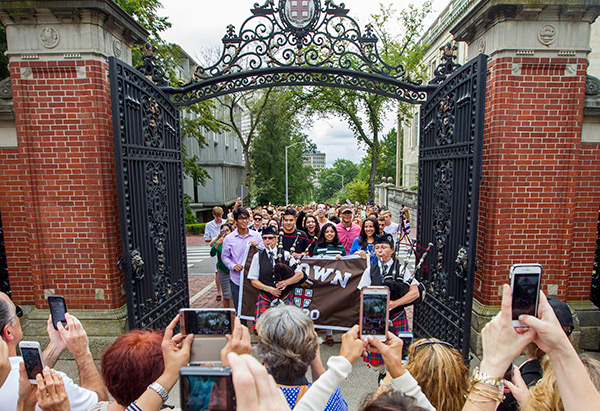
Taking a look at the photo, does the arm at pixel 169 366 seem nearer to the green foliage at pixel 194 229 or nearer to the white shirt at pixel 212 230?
the white shirt at pixel 212 230

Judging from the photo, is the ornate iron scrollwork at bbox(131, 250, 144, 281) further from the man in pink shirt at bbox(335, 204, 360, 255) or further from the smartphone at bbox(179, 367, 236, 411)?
the man in pink shirt at bbox(335, 204, 360, 255)

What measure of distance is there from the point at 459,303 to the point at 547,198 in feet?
6.04

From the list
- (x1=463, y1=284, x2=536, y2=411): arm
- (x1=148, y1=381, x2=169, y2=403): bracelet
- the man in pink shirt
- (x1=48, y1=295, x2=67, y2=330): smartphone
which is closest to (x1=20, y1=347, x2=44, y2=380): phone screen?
(x1=48, y1=295, x2=67, y2=330): smartphone

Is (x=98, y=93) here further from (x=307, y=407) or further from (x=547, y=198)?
(x=547, y=198)

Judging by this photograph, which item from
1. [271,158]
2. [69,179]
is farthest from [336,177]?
[69,179]

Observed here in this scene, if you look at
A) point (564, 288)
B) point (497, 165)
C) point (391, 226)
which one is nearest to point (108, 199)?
point (497, 165)

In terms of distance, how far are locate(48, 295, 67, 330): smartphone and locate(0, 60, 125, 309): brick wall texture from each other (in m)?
2.52

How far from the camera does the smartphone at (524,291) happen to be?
153 centimetres

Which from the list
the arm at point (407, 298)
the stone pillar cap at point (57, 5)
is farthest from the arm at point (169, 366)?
the stone pillar cap at point (57, 5)

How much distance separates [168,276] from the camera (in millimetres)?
5129

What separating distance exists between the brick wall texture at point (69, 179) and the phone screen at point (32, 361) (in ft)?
10.1

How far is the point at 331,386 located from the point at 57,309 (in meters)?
1.82

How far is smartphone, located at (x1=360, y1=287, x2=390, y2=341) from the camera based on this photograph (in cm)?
209

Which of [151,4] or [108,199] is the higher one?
[151,4]
